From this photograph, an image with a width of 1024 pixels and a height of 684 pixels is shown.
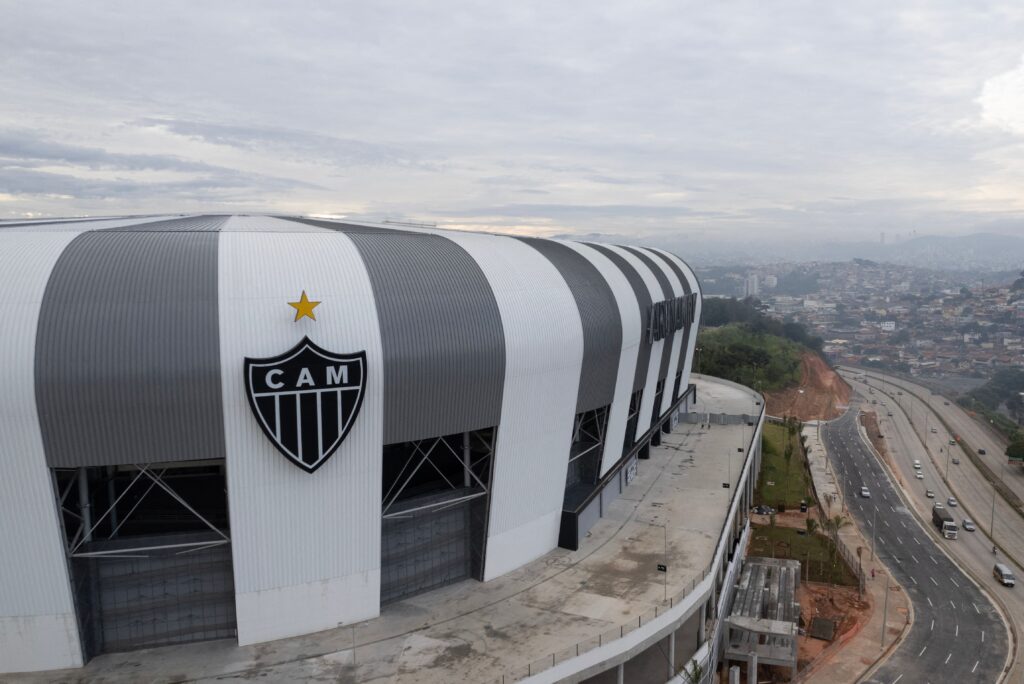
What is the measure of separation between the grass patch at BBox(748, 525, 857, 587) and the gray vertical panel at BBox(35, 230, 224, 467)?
149ft

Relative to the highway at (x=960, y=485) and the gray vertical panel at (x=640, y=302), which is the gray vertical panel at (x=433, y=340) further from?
the highway at (x=960, y=485)

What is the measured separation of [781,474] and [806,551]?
21.3m

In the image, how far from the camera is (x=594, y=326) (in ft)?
127

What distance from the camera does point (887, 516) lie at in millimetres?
72125

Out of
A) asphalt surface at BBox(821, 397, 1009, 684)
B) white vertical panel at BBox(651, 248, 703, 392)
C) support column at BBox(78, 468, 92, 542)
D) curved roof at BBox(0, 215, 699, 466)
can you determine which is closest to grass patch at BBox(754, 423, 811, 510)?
asphalt surface at BBox(821, 397, 1009, 684)

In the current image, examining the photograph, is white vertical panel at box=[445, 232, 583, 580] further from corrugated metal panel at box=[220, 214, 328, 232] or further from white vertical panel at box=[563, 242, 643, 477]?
corrugated metal panel at box=[220, 214, 328, 232]

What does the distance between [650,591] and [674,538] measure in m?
7.77

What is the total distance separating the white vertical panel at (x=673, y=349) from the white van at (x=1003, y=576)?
29741 mm

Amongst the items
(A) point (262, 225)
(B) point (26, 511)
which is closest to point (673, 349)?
(A) point (262, 225)

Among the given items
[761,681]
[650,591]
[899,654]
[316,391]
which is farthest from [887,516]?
[316,391]

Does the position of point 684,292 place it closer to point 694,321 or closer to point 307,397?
point 694,321

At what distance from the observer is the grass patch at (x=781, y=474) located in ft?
226

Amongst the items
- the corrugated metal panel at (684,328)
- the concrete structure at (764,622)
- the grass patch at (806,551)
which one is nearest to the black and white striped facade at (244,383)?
the concrete structure at (764,622)

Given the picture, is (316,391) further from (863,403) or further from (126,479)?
(863,403)
